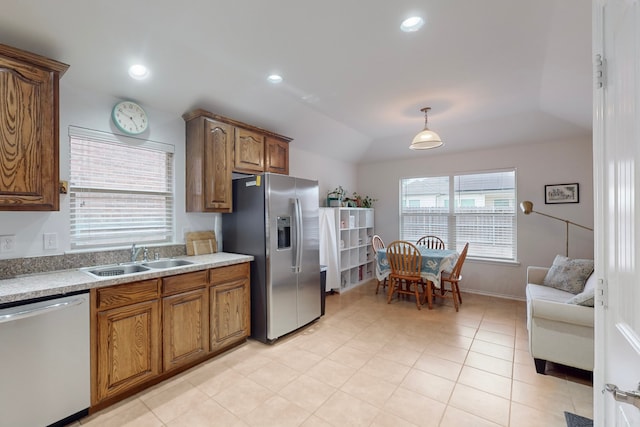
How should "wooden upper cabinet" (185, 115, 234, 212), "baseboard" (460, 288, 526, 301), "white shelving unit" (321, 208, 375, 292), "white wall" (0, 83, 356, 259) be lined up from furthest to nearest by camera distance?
"white shelving unit" (321, 208, 375, 292) → "baseboard" (460, 288, 526, 301) → "wooden upper cabinet" (185, 115, 234, 212) → "white wall" (0, 83, 356, 259)

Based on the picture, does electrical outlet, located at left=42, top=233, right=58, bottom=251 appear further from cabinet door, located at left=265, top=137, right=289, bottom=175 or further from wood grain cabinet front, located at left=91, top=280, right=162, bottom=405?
cabinet door, located at left=265, top=137, right=289, bottom=175

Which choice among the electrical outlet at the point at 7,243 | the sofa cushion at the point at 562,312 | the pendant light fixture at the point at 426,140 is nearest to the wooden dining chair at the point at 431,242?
the pendant light fixture at the point at 426,140

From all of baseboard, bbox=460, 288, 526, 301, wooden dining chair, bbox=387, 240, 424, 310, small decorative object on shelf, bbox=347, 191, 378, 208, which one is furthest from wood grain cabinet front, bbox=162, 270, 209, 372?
baseboard, bbox=460, 288, 526, 301

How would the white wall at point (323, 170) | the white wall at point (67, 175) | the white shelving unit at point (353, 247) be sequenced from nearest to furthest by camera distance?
the white wall at point (67, 175) < the white wall at point (323, 170) < the white shelving unit at point (353, 247)

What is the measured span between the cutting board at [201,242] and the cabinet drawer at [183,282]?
62 centimetres

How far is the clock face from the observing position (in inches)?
101

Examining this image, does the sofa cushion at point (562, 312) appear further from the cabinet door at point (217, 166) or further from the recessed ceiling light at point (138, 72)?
the recessed ceiling light at point (138, 72)

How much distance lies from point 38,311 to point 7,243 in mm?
795

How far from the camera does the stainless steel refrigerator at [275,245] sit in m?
2.95

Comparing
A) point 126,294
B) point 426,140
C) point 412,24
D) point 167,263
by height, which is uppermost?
point 412,24

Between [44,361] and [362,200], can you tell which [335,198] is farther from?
[44,361]

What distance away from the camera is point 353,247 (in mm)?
5207

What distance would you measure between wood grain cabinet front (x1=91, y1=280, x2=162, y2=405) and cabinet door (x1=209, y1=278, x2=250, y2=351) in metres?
0.51

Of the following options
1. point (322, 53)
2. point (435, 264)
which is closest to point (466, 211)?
point (435, 264)
